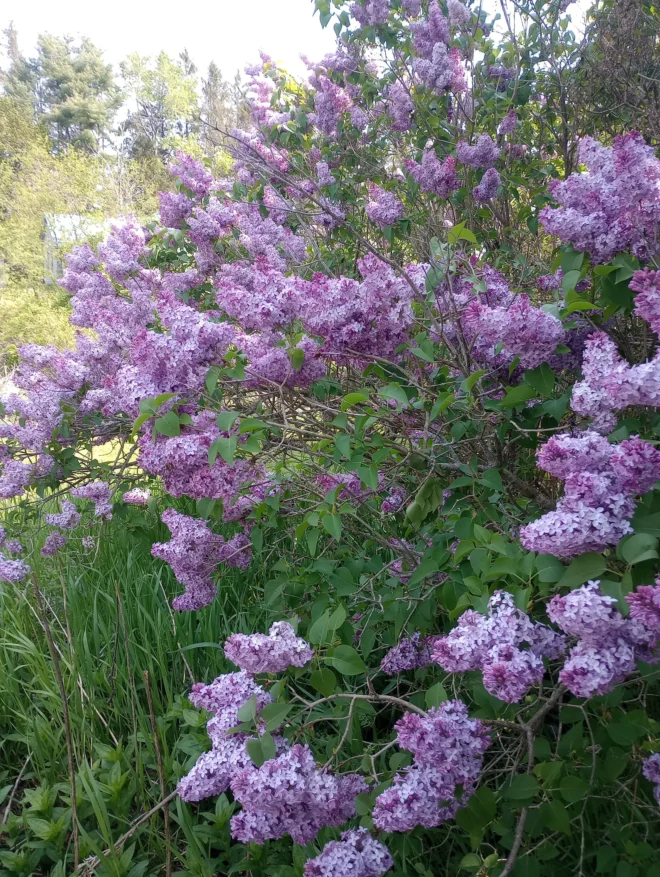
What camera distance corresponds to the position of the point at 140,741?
2008 millimetres

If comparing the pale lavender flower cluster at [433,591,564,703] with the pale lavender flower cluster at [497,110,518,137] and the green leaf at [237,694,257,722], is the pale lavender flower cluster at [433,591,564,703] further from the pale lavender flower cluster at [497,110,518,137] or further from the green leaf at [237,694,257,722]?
the pale lavender flower cluster at [497,110,518,137]

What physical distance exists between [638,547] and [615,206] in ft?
2.60

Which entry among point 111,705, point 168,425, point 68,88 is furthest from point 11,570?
point 68,88

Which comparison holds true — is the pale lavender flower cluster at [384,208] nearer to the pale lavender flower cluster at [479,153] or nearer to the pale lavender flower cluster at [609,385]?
the pale lavender flower cluster at [479,153]

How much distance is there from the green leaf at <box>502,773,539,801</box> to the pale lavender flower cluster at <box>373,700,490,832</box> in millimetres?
83

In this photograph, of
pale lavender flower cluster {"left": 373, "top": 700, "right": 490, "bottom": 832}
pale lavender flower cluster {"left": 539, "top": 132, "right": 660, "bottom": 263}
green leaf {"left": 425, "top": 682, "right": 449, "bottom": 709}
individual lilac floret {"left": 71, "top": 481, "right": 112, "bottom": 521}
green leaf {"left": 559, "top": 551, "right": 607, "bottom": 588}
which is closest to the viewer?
green leaf {"left": 559, "top": 551, "right": 607, "bottom": 588}

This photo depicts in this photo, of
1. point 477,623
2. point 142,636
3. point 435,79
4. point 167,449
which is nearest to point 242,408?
point 167,449

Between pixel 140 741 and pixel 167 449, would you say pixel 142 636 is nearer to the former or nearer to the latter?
pixel 140 741

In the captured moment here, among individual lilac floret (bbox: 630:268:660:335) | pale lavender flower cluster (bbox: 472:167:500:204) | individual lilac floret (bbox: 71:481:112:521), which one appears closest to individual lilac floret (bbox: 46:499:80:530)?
individual lilac floret (bbox: 71:481:112:521)

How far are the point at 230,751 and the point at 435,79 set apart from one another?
115 inches

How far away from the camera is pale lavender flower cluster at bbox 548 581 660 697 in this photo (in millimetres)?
844

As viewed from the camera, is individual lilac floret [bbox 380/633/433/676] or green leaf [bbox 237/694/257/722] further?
individual lilac floret [bbox 380/633/433/676]

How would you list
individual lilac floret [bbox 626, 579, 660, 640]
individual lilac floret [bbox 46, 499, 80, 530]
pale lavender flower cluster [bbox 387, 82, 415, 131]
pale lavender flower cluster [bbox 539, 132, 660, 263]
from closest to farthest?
individual lilac floret [bbox 626, 579, 660, 640], pale lavender flower cluster [bbox 539, 132, 660, 263], individual lilac floret [bbox 46, 499, 80, 530], pale lavender flower cluster [bbox 387, 82, 415, 131]

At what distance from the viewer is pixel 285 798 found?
101 centimetres
